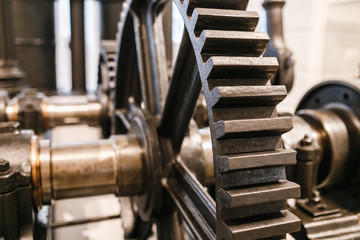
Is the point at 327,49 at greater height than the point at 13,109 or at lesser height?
greater

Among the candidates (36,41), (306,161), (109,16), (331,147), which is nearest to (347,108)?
(331,147)

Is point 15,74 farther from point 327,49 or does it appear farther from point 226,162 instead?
point 327,49

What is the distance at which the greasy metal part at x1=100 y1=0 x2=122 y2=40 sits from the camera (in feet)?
11.9

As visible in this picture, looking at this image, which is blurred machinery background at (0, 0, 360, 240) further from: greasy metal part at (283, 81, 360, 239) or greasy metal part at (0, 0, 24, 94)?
greasy metal part at (0, 0, 24, 94)

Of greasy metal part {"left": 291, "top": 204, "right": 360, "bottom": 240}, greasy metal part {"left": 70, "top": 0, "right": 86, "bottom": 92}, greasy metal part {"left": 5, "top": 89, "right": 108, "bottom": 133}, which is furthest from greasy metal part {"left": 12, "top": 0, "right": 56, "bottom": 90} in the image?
greasy metal part {"left": 291, "top": 204, "right": 360, "bottom": 240}

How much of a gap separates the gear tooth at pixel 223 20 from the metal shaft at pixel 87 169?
495mm

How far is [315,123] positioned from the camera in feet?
3.94

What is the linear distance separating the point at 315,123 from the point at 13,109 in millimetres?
1335

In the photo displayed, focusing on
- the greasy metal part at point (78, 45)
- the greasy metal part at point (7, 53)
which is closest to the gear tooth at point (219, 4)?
the greasy metal part at point (7, 53)

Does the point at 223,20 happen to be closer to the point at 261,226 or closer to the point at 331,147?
the point at 261,226

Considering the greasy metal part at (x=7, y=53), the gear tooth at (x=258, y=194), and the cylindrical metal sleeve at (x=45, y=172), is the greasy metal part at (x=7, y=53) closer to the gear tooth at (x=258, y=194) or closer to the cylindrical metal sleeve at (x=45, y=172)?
the cylindrical metal sleeve at (x=45, y=172)

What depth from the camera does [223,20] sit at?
2.34 ft

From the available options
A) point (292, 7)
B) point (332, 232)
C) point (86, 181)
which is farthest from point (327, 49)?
point (86, 181)

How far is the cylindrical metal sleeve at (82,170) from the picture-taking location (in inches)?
38.3
